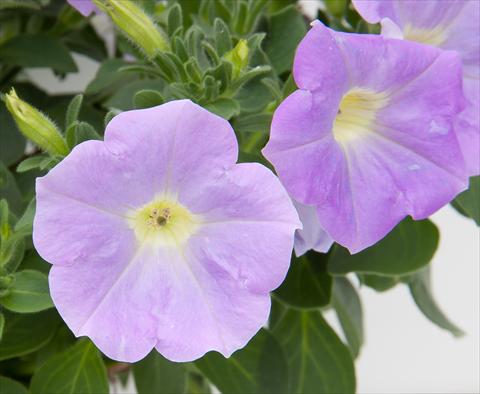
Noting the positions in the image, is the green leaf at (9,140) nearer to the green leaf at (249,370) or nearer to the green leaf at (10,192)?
the green leaf at (10,192)

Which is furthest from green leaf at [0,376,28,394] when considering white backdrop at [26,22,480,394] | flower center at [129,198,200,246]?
white backdrop at [26,22,480,394]

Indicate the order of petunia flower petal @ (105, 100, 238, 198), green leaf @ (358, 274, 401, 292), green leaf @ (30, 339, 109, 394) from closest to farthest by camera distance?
petunia flower petal @ (105, 100, 238, 198)
green leaf @ (30, 339, 109, 394)
green leaf @ (358, 274, 401, 292)

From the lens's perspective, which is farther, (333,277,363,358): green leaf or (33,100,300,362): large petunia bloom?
(333,277,363,358): green leaf

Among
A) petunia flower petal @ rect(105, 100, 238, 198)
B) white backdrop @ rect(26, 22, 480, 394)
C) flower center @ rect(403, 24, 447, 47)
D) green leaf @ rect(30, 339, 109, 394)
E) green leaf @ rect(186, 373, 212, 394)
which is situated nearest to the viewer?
petunia flower petal @ rect(105, 100, 238, 198)

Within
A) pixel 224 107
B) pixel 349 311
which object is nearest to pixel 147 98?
pixel 224 107

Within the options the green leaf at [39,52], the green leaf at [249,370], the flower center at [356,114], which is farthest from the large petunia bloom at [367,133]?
the green leaf at [39,52]

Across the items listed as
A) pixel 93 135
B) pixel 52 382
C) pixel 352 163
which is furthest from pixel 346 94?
pixel 52 382

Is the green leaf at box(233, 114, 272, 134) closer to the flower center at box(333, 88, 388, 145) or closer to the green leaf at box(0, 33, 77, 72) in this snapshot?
the flower center at box(333, 88, 388, 145)
